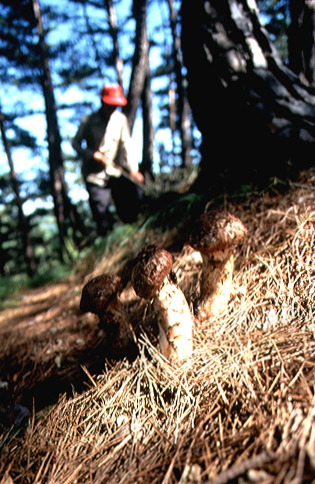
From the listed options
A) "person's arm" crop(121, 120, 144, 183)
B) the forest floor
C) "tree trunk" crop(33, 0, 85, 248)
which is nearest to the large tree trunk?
the forest floor

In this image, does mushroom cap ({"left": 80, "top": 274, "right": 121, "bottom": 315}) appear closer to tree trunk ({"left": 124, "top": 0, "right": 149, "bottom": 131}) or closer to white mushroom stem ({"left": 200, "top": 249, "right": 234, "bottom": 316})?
white mushroom stem ({"left": 200, "top": 249, "right": 234, "bottom": 316})

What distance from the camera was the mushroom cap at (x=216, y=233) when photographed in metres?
1.35

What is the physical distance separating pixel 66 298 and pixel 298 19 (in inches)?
146

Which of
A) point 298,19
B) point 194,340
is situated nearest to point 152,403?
point 194,340

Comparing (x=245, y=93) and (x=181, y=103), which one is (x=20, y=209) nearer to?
(x=181, y=103)

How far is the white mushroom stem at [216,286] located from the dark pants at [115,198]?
3.23 meters

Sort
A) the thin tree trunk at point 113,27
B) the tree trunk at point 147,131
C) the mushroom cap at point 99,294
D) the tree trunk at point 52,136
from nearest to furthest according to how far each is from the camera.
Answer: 1. the mushroom cap at point 99,294
2. the tree trunk at point 147,131
3. the tree trunk at point 52,136
4. the thin tree trunk at point 113,27

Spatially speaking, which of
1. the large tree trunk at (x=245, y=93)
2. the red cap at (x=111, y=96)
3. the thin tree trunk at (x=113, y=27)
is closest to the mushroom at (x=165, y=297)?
the large tree trunk at (x=245, y=93)

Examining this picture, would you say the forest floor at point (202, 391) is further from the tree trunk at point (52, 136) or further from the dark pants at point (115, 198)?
the tree trunk at point (52, 136)

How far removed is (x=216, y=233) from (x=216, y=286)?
1.27 feet

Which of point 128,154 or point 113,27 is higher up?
point 113,27

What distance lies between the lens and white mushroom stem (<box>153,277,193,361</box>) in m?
1.39

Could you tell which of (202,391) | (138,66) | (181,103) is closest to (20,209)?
(138,66)

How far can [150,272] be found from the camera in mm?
1323
